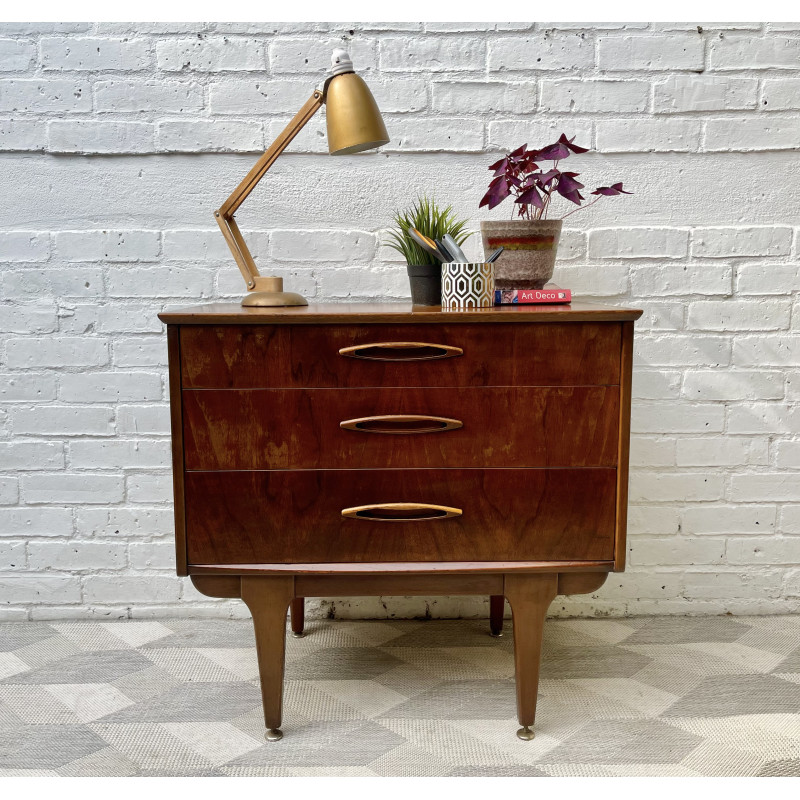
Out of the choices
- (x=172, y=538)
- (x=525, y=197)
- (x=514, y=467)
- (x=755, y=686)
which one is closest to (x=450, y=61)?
(x=525, y=197)

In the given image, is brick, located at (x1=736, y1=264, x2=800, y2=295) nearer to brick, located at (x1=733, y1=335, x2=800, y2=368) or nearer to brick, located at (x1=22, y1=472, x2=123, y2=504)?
brick, located at (x1=733, y1=335, x2=800, y2=368)

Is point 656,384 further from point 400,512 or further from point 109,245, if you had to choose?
point 109,245

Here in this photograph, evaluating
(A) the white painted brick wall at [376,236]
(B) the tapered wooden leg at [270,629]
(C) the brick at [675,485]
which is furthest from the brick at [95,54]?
(C) the brick at [675,485]

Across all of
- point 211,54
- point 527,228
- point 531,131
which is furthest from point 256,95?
point 527,228

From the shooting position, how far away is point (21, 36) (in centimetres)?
190

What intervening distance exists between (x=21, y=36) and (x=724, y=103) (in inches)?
67.6

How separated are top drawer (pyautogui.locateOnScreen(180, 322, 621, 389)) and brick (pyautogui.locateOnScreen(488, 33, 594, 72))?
86 centimetres

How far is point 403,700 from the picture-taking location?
1646 millimetres

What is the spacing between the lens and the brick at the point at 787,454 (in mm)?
2041

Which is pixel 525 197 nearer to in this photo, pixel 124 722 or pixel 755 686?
pixel 755 686

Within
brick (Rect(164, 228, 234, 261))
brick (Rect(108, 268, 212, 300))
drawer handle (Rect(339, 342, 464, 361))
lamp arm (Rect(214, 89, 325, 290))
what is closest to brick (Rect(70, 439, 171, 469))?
brick (Rect(108, 268, 212, 300))

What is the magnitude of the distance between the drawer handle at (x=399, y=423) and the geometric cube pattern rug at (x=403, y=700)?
0.60 metres

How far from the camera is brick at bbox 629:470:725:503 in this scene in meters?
2.05

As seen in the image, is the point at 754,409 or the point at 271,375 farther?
the point at 754,409
